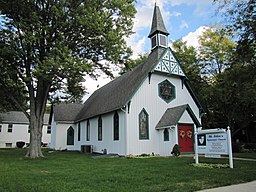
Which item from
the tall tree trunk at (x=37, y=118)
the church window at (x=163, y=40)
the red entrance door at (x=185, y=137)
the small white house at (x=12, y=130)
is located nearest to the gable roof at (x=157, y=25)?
the church window at (x=163, y=40)

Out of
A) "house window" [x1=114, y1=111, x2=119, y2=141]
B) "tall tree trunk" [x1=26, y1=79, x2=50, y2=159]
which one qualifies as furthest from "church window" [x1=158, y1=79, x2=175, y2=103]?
"tall tree trunk" [x1=26, y1=79, x2=50, y2=159]

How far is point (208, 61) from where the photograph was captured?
A: 29781 millimetres

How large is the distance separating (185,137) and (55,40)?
485 inches

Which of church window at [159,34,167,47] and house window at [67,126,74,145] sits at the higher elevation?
church window at [159,34,167,47]

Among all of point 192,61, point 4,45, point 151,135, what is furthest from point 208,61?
point 4,45

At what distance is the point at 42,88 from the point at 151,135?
31.2 ft

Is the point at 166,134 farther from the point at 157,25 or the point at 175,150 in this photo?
the point at 157,25

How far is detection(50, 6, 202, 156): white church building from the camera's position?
1847 cm

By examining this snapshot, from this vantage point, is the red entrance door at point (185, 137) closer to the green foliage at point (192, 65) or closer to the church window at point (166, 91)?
the church window at point (166, 91)

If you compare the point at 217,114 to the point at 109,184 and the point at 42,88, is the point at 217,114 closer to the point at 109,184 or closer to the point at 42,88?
the point at 42,88

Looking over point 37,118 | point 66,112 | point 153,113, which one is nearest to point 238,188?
point 153,113

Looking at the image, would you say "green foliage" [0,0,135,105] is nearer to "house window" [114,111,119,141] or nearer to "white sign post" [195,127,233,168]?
"house window" [114,111,119,141]

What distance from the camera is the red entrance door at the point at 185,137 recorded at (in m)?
18.5

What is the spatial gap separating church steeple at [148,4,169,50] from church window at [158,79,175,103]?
393cm
